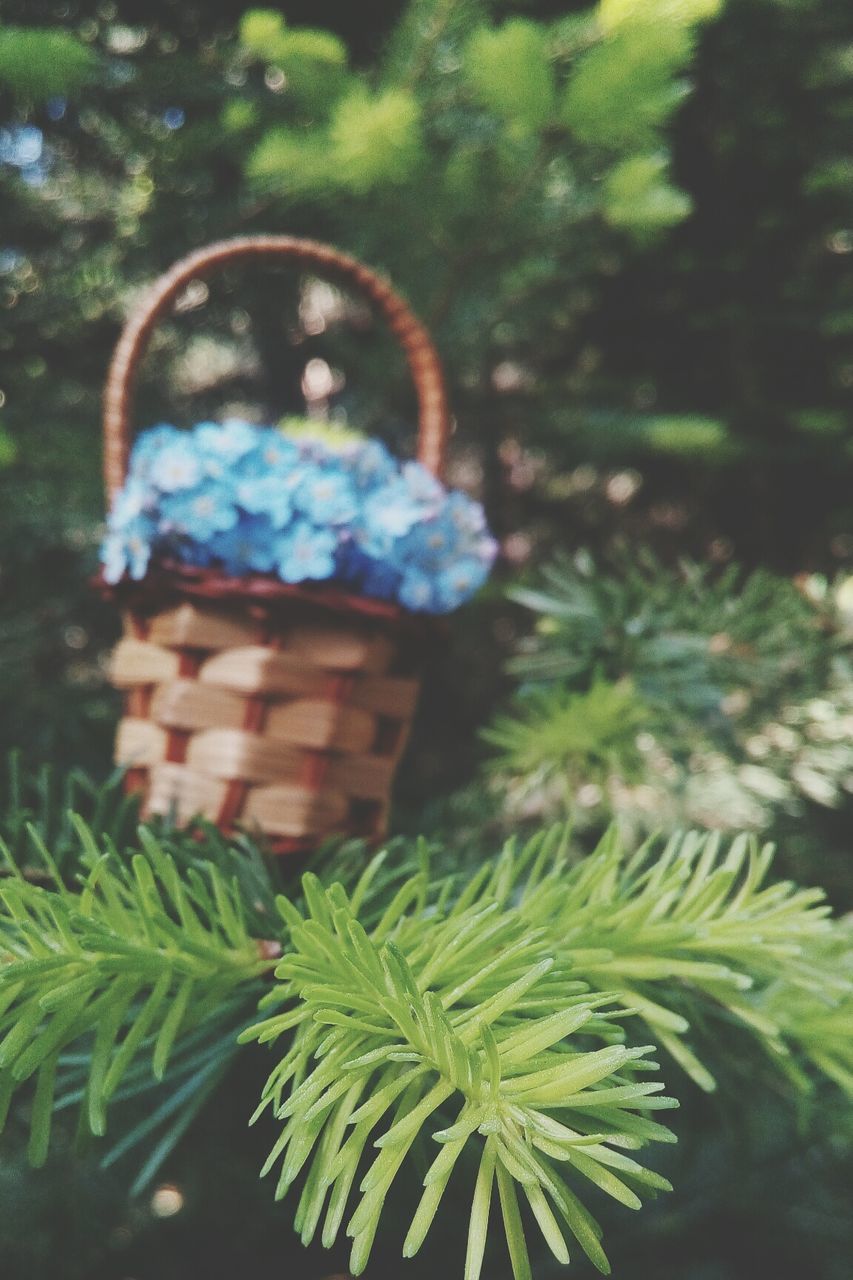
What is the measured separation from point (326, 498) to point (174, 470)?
0.08 meters

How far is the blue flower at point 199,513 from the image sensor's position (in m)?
0.42

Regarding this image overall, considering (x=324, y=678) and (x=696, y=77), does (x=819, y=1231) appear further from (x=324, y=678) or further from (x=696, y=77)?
(x=696, y=77)

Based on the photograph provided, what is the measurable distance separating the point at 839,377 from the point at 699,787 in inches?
18.1

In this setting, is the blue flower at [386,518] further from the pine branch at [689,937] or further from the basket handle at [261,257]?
the pine branch at [689,937]

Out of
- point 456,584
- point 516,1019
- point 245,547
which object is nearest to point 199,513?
point 245,547

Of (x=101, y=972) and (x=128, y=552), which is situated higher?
(x=128, y=552)

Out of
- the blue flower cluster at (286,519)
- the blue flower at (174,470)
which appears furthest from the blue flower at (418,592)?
the blue flower at (174,470)

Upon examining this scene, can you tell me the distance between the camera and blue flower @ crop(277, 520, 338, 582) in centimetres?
42

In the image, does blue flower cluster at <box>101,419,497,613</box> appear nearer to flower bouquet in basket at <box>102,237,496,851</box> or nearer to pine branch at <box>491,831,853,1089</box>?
flower bouquet in basket at <box>102,237,496,851</box>

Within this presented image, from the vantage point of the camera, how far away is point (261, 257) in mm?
505

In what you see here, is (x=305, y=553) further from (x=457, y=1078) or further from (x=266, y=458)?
(x=457, y=1078)

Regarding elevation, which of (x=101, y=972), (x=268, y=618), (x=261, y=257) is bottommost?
(x=101, y=972)

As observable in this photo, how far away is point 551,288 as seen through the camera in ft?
2.58

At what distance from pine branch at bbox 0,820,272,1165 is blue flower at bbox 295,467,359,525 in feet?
0.61
